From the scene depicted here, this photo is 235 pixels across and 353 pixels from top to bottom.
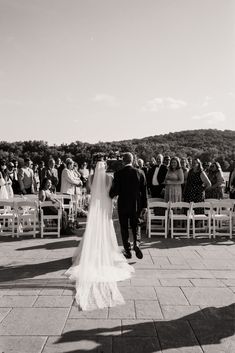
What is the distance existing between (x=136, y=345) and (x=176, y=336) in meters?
0.41

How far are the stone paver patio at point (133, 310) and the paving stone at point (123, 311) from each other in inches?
0.4

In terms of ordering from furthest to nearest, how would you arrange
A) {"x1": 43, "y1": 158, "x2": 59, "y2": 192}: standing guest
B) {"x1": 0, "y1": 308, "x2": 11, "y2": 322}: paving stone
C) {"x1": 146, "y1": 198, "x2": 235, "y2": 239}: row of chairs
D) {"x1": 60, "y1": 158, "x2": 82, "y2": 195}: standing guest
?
{"x1": 43, "y1": 158, "x2": 59, "y2": 192}: standing guest < {"x1": 60, "y1": 158, "x2": 82, "y2": 195}: standing guest < {"x1": 146, "y1": 198, "x2": 235, "y2": 239}: row of chairs < {"x1": 0, "y1": 308, "x2": 11, "y2": 322}: paving stone

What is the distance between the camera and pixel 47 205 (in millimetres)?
8703

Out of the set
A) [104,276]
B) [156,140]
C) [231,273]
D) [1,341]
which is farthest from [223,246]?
[156,140]

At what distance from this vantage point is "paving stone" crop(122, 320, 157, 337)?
351 cm

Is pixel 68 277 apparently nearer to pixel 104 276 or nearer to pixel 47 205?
pixel 104 276

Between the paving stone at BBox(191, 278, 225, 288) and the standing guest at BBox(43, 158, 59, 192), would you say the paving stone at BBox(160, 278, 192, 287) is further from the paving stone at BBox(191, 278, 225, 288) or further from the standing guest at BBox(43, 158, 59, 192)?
the standing guest at BBox(43, 158, 59, 192)

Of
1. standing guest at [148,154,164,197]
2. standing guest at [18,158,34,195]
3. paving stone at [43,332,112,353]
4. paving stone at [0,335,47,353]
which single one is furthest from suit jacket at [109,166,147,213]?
standing guest at [18,158,34,195]

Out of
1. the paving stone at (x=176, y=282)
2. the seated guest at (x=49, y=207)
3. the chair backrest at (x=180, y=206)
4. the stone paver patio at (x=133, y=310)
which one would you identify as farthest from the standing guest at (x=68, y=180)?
the paving stone at (x=176, y=282)

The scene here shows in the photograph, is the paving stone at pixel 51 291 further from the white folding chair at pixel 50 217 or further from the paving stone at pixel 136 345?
the white folding chair at pixel 50 217

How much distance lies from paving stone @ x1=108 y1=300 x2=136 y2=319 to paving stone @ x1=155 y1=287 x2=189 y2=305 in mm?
383

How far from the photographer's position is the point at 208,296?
4625mm

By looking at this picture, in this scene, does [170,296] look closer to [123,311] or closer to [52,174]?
[123,311]

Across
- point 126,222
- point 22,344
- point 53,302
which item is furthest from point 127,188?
point 22,344
